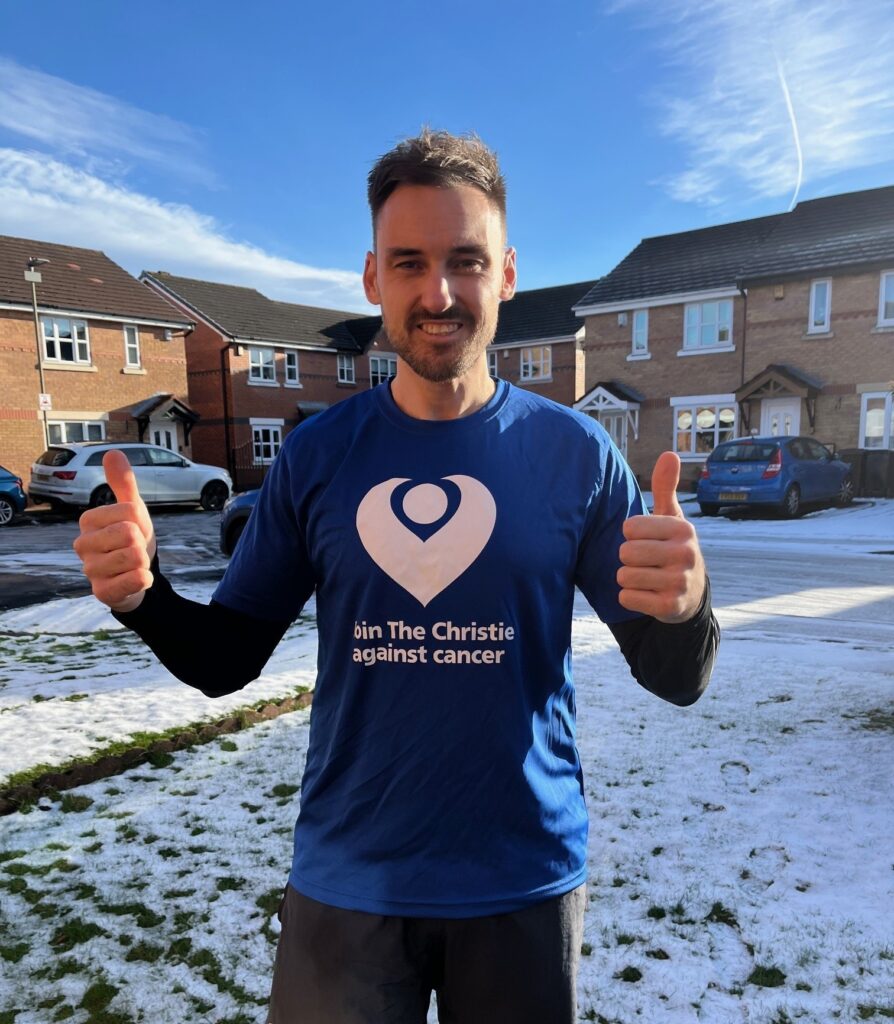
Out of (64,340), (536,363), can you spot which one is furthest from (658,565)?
(536,363)

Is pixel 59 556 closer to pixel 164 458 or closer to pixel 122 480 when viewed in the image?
pixel 164 458

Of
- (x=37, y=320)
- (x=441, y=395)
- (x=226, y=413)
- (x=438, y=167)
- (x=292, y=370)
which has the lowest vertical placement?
(x=441, y=395)

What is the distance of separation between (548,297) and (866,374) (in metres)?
17.3

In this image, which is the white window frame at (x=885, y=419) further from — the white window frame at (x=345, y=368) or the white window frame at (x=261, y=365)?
the white window frame at (x=261, y=365)

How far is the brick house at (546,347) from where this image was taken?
110 feet

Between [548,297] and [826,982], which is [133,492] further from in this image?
[548,297]

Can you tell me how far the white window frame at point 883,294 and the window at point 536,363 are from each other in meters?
14.8

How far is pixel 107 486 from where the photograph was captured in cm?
1791

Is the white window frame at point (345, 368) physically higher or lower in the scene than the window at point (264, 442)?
higher

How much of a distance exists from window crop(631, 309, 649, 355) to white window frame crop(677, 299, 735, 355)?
1327mm

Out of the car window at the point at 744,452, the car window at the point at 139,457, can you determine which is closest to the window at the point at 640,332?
the car window at the point at 744,452

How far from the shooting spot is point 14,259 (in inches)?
956

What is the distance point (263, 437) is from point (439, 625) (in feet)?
100

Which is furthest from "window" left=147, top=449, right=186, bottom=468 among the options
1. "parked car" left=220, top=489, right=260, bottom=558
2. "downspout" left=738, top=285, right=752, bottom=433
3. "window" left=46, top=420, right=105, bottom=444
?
"downspout" left=738, top=285, right=752, bottom=433
